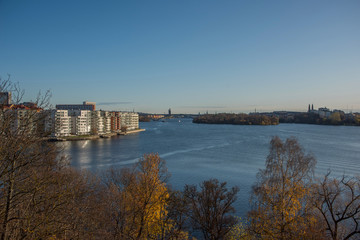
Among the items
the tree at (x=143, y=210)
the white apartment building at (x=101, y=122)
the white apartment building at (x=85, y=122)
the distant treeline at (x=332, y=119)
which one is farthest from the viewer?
the distant treeline at (x=332, y=119)

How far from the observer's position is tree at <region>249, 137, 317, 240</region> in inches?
133

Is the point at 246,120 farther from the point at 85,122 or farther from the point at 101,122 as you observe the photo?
the point at 85,122

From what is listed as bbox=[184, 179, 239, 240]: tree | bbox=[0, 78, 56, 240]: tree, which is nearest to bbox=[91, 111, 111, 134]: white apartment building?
bbox=[184, 179, 239, 240]: tree

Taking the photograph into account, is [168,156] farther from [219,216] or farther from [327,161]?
[219,216]

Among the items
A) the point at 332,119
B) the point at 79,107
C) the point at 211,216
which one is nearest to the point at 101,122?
the point at 79,107

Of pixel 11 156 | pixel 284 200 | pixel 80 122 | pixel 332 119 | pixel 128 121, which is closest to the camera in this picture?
pixel 11 156

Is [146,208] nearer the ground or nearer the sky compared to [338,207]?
nearer the ground

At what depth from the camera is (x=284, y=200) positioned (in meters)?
4.54

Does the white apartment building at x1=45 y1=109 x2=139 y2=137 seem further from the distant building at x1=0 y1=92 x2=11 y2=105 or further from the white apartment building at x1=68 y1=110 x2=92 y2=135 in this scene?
the distant building at x1=0 y1=92 x2=11 y2=105

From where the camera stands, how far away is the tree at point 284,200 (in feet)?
11.1

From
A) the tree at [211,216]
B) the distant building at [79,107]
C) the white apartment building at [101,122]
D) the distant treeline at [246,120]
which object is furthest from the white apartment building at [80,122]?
the distant treeline at [246,120]

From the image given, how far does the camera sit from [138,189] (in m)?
4.77

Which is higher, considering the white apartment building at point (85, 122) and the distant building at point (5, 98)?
the distant building at point (5, 98)

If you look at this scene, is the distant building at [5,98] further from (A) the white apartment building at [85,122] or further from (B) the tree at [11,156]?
(A) the white apartment building at [85,122]
